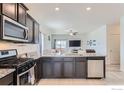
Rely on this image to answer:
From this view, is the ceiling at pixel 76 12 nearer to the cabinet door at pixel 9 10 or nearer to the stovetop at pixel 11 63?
the cabinet door at pixel 9 10

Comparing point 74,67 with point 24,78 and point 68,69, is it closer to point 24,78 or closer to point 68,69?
point 68,69

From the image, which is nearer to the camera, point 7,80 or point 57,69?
point 7,80

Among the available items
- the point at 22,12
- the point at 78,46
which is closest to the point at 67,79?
the point at 22,12

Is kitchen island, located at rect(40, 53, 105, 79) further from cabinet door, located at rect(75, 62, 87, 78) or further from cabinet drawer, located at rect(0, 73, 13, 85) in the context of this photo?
cabinet drawer, located at rect(0, 73, 13, 85)

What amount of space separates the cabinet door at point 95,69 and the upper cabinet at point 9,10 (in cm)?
321

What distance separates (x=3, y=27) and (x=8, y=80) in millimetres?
850

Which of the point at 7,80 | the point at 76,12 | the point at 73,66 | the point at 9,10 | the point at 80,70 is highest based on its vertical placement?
the point at 76,12

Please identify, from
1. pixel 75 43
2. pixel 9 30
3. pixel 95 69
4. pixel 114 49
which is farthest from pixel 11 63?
pixel 75 43

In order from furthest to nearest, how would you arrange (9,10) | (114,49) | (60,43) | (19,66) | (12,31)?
(60,43) → (114,49) → (12,31) → (9,10) → (19,66)

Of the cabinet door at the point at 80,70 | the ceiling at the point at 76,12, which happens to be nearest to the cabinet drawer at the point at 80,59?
the cabinet door at the point at 80,70

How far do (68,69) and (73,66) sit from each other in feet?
0.65

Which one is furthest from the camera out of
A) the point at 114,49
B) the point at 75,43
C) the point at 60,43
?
the point at 60,43

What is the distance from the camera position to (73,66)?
543 centimetres
